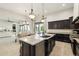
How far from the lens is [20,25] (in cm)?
304

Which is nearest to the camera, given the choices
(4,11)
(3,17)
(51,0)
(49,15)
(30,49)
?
(51,0)

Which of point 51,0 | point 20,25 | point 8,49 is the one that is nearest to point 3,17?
point 20,25

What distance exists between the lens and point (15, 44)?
141 inches

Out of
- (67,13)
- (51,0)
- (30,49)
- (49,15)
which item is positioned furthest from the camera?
(49,15)

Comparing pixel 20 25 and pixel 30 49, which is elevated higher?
pixel 20 25

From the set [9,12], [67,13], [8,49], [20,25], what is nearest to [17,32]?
[20,25]

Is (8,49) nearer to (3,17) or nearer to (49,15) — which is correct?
(3,17)

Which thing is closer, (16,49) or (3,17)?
(3,17)

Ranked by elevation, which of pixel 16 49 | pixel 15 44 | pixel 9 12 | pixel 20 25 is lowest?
pixel 16 49

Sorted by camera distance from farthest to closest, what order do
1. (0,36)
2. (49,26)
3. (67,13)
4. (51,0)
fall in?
1. (49,26)
2. (67,13)
3. (0,36)
4. (51,0)

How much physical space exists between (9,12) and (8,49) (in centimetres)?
169

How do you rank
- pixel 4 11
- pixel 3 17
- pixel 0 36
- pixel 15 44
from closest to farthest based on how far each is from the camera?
pixel 0 36, pixel 3 17, pixel 4 11, pixel 15 44

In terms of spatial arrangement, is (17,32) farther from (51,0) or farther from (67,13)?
(67,13)

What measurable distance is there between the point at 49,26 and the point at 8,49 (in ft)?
13.8
